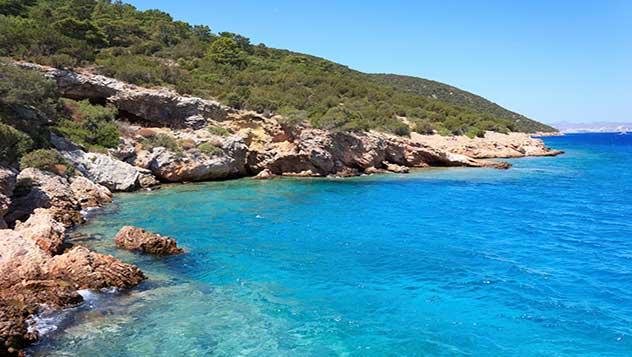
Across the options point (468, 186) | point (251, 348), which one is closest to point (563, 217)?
point (468, 186)

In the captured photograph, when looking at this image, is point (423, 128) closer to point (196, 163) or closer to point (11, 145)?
point (196, 163)

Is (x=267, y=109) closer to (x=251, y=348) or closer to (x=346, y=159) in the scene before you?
(x=346, y=159)

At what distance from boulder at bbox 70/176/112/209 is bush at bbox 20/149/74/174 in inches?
29.5

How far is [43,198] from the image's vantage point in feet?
65.1

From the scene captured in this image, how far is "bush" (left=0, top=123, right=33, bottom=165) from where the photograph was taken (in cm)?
1922

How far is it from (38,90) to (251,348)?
2298 cm

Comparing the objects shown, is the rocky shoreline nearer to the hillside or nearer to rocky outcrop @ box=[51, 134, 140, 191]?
rocky outcrop @ box=[51, 134, 140, 191]

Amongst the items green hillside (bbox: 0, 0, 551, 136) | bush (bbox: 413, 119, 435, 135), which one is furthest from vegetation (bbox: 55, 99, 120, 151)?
bush (bbox: 413, 119, 435, 135)

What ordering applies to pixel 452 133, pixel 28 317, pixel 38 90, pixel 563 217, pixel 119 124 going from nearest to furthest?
pixel 28 317, pixel 563 217, pixel 38 90, pixel 119 124, pixel 452 133

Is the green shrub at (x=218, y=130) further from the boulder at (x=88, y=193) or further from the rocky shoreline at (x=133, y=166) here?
the boulder at (x=88, y=193)

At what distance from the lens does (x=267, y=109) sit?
40.3 metres

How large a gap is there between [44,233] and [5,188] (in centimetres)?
363

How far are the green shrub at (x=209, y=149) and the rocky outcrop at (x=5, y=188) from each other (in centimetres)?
1571

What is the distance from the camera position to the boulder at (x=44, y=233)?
14.1 metres
